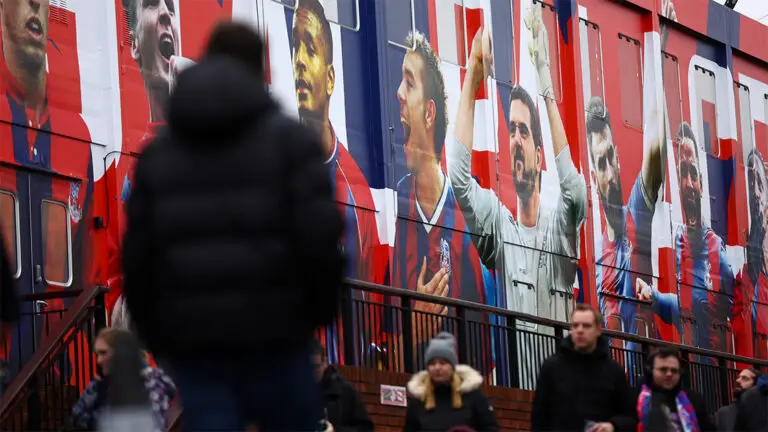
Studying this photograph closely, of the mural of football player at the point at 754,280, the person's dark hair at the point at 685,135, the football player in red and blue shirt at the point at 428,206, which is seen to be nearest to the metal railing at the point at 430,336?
the football player in red and blue shirt at the point at 428,206

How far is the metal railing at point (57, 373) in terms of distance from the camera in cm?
1367

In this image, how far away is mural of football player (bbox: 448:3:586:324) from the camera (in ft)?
88.9

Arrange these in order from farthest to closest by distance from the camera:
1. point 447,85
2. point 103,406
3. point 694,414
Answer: point 447,85 → point 694,414 → point 103,406

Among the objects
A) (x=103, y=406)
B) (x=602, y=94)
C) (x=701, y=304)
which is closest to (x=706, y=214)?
(x=701, y=304)

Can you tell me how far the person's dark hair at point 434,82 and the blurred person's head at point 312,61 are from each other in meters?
2.52

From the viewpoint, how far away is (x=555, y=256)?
2919cm

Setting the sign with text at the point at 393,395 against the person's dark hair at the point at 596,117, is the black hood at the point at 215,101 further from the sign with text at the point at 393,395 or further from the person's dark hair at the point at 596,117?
the person's dark hair at the point at 596,117

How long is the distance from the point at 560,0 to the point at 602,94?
82.7 inches

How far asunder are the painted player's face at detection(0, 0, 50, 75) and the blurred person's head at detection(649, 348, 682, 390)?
8511 millimetres

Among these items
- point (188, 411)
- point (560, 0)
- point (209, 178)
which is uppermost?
point (560, 0)

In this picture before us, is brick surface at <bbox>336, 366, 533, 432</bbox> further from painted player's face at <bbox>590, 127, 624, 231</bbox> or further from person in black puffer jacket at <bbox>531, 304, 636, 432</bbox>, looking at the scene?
painted player's face at <bbox>590, 127, 624, 231</bbox>

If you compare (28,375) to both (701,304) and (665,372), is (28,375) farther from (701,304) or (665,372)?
(701,304)

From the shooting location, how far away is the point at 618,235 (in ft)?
103

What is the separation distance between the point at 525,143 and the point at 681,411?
1730cm
